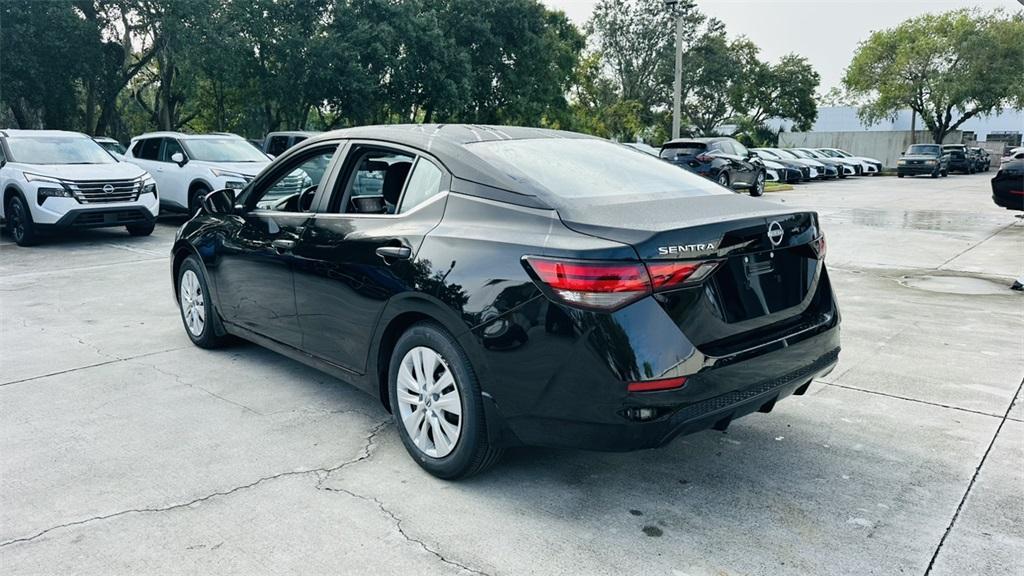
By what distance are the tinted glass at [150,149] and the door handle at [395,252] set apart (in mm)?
12610

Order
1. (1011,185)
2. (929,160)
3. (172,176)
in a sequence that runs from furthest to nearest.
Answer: (929,160) → (172,176) → (1011,185)

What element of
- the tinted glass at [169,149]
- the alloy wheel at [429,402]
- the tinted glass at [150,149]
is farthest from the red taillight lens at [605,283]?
the tinted glass at [150,149]

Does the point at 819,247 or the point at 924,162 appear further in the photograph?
the point at 924,162

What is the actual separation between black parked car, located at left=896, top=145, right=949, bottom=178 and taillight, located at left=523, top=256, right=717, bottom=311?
37362 millimetres

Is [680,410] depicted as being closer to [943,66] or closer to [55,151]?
[55,151]

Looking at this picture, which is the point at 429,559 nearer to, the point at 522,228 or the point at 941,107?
the point at 522,228

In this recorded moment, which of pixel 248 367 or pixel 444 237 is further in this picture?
pixel 248 367

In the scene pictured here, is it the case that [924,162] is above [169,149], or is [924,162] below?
below

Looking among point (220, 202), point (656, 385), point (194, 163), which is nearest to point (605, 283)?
point (656, 385)

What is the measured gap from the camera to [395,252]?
3643 millimetres

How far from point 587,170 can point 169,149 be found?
12.6m

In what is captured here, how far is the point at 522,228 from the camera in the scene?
3238 millimetres

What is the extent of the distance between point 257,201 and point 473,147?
75.2 inches

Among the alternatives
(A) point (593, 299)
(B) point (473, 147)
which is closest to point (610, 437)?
(A) point (593, 299)
